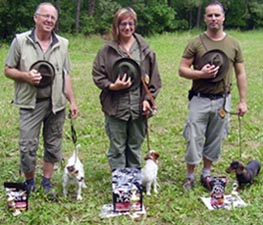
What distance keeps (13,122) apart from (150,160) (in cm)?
298

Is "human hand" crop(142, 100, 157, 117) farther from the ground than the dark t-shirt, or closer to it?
closer to it

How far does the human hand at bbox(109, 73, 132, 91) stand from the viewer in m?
3.60

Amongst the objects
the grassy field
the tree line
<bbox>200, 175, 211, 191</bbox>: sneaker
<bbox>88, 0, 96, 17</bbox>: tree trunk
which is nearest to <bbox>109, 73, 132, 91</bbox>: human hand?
the grassy field

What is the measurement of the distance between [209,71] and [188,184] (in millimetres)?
1098

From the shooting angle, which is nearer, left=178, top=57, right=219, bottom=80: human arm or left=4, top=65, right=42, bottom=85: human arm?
left=4, top=65, right=42, bottom=85: human arm

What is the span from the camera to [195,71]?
381 centimetres

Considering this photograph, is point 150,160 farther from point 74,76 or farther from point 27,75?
point 74,76

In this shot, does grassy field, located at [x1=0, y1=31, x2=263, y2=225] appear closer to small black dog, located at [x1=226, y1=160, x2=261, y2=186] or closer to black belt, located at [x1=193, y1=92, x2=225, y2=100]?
small black dog, located at [x1=226, y1=160, x2=261, y2=186]

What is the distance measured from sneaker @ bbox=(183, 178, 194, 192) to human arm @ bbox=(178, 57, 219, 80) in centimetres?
99

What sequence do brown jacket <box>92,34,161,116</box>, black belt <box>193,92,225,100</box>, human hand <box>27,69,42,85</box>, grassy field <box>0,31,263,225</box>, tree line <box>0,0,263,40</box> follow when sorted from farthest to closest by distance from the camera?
tree line <box>0,0,263,40</box> → black belt <box>193,92,225,100</box> → brown jacket <box>92,34,161,116</box> → grassy field <box>0,31,263,225</box> → human hand <box>27,69,42,85</box>

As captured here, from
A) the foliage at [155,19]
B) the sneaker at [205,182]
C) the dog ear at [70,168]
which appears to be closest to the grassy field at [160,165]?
the sneaker at [205,182]

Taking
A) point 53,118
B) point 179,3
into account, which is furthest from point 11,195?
point 179,3

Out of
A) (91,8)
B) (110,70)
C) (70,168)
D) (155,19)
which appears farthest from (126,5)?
(70,168)

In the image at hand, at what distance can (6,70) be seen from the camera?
140 inches
